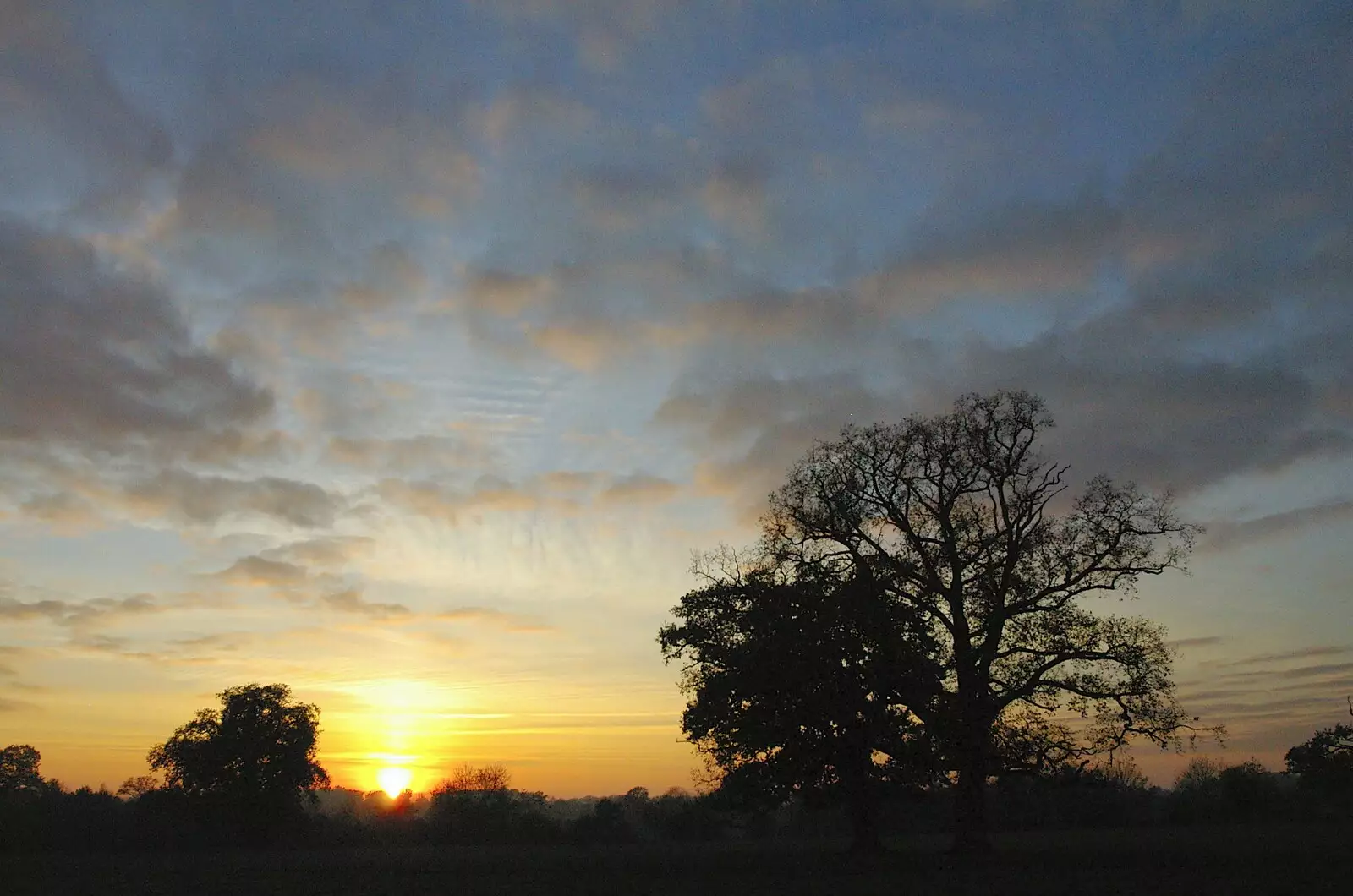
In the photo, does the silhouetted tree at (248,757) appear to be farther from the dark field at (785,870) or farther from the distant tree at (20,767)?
the distant tree at (20,767)

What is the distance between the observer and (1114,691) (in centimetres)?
3431

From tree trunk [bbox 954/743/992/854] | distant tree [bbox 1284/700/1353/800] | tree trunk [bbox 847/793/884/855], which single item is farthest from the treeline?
tree trunk [bbox 954/743/992/854]

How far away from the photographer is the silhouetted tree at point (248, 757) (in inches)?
2857

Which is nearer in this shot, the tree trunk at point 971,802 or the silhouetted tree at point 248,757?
the tree trunk at point 971,802

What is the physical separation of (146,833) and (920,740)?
68.6 metres

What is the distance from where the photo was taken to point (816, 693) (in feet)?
115

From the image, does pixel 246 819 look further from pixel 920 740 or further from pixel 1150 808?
pixel 1150 808

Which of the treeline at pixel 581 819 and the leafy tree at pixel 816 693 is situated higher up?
the leafy tree at pixel 816 693

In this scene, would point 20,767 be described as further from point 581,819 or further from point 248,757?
point 581,819

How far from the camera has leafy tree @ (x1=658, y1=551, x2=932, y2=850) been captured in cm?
3497

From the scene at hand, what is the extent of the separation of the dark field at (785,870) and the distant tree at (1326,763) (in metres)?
29.5

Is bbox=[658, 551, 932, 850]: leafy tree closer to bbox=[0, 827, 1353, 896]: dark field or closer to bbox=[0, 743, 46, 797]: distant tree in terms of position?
bbox=[0, 827, 1353, 896]: dark field

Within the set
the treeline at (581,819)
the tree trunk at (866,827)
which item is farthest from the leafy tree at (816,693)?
the treeline at (581,819)

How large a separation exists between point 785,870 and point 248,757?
57.6 m
